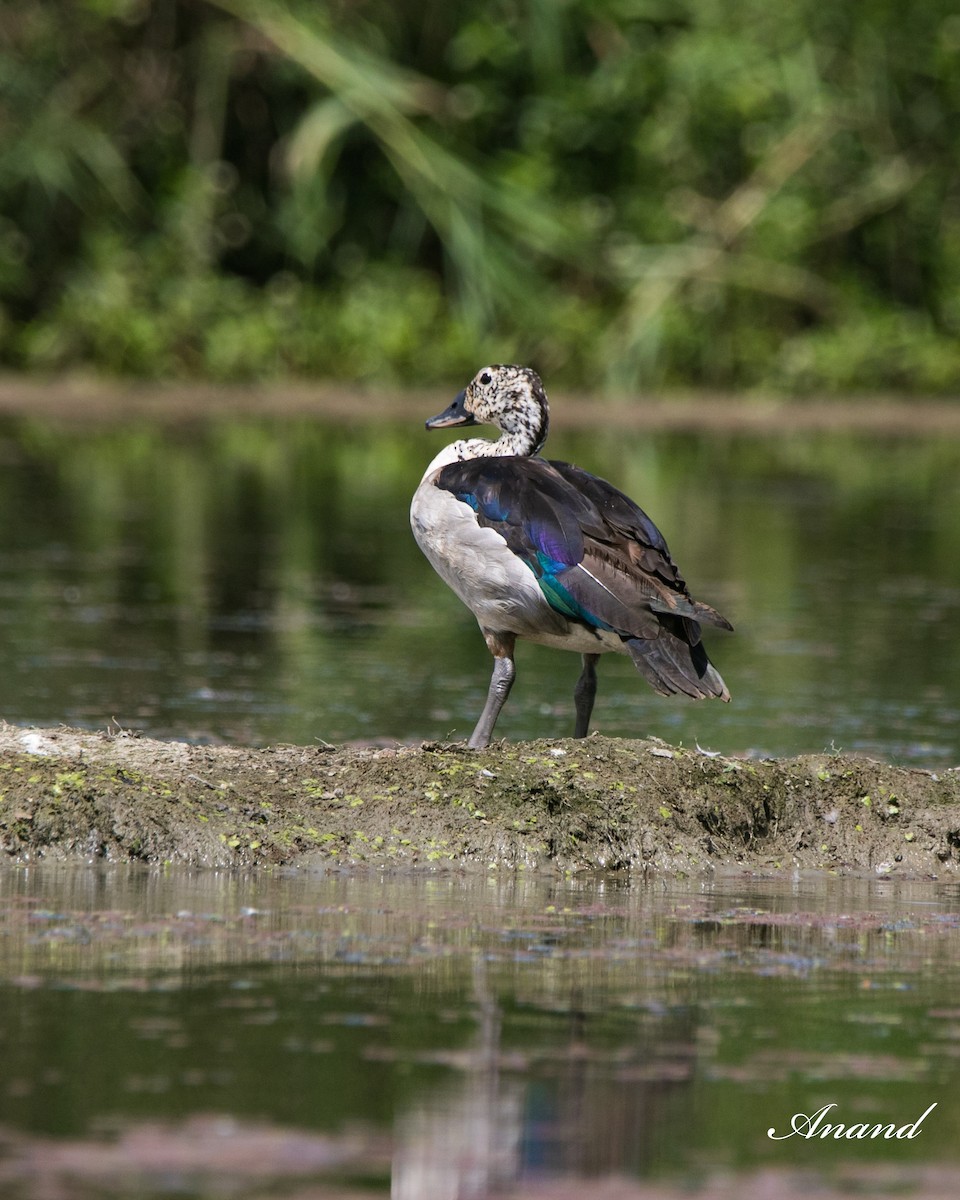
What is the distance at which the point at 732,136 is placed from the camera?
2552 cm

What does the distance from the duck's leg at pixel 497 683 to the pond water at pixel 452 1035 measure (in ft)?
3.51

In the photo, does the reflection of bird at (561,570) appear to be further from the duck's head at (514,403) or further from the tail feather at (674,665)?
the duck's head at (514,403)

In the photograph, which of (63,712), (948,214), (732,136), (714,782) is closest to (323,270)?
(732,136)

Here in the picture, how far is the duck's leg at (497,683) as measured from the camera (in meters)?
7.61

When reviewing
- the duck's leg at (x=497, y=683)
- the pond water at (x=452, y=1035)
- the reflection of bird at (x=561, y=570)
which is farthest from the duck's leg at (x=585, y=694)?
the pond water at (x=452, y=1035)

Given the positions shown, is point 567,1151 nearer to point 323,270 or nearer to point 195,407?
point 195,407

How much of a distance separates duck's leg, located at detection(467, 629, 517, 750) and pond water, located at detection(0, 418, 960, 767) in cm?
102

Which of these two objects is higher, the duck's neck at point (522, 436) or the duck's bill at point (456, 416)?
the duck's bill at point (456, 416)

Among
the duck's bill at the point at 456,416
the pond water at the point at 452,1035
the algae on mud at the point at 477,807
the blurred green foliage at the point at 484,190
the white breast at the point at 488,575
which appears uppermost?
the blurred green foliage at the point at 484,190

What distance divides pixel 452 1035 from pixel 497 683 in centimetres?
281

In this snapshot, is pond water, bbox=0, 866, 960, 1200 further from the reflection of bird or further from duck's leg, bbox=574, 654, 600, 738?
duck's leg, bbox=574, 654, 600, 738

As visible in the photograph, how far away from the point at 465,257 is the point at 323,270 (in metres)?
2.24

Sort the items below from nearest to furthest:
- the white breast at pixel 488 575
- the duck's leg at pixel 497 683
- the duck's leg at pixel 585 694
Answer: the white breast at pixel 488 575 < the duck's leg at pixel 497 683 < the duck's leg at pixel 585 694

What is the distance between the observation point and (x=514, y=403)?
852 centimetres
